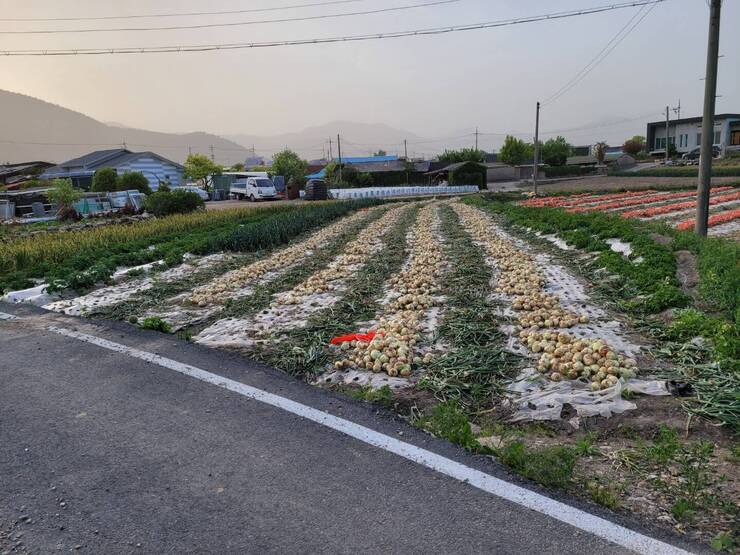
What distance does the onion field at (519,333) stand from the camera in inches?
137

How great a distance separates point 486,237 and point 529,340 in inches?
339

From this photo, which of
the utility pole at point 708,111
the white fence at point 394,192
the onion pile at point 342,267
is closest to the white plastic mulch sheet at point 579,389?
the onion pile at point 342,267

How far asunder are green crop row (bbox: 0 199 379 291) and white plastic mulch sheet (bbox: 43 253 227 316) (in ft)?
1.39

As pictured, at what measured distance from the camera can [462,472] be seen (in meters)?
3.37

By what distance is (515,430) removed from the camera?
388 centimetres

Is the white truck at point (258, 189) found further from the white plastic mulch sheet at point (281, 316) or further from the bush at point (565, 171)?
the bush at point (565, 171)

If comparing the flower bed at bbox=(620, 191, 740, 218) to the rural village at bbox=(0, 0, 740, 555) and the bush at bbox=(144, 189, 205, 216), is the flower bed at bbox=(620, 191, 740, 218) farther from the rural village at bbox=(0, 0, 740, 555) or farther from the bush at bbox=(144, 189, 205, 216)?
the bush at bbox=(144, 189, 205, 216)

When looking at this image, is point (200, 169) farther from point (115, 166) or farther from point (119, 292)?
point (119, 292)

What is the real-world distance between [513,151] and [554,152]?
250 inches

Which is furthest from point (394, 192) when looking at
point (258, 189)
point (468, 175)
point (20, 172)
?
point (20, 172)

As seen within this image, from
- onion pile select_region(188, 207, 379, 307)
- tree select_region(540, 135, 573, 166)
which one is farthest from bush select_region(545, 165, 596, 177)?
onion pile select_region(188, 207, 379, 307)

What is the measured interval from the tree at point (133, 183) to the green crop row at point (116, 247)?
78.4ft

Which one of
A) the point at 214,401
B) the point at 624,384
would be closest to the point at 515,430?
the point at 624,384

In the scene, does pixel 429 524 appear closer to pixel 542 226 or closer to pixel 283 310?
pixel 283 310
